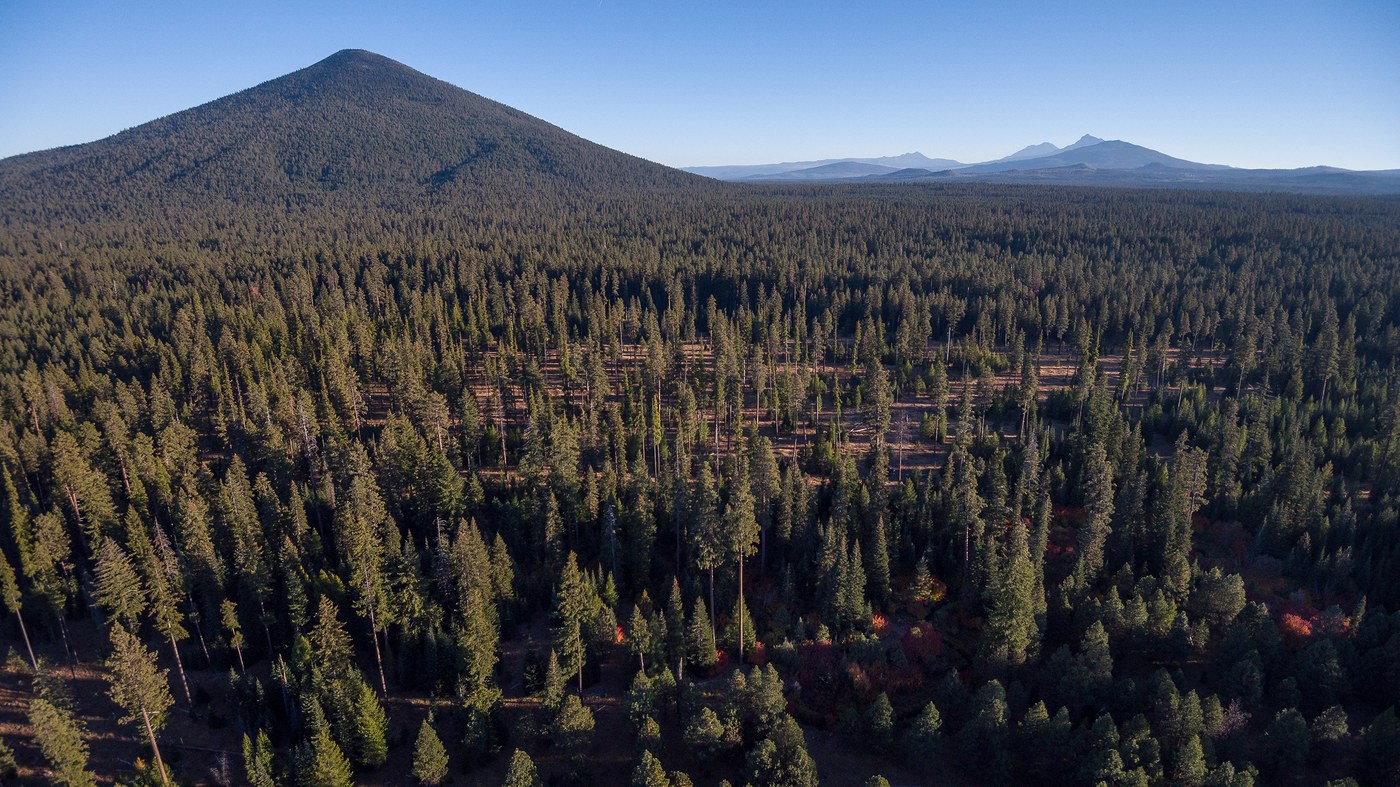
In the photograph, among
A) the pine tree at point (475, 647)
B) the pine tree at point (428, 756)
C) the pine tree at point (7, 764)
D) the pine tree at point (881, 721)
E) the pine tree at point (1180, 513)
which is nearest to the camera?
the pine tree at point (428, 756)

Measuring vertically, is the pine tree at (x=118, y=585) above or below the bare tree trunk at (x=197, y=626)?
above

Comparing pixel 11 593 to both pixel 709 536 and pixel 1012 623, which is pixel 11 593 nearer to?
pixel 709 536

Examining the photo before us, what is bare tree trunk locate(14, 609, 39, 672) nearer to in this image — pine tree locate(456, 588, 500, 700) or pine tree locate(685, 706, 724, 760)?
pine tree locate(456, 588, 500, 700)

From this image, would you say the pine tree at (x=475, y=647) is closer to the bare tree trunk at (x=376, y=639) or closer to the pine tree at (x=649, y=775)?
the bare tree trunk at (x=376, y=639)

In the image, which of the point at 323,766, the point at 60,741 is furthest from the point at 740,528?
the point at 60,741

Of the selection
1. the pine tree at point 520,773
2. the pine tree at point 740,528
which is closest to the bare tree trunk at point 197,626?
the pine tree at point 520,773

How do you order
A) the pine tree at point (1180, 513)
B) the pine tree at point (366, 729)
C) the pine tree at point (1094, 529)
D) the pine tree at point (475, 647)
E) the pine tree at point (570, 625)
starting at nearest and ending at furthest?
1. the pine tree at point (366, 729)
2. the pine tree at point (475, 647)
3. the pine tree at point (570, 625)
4. the pine tree at point (1180, 513)
5. the pine tree at point (1094, 529)

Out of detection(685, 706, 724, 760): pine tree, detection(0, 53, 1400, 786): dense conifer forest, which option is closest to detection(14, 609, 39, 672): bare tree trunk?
detection(0, 53, 1400, 786): dense conifer forest
